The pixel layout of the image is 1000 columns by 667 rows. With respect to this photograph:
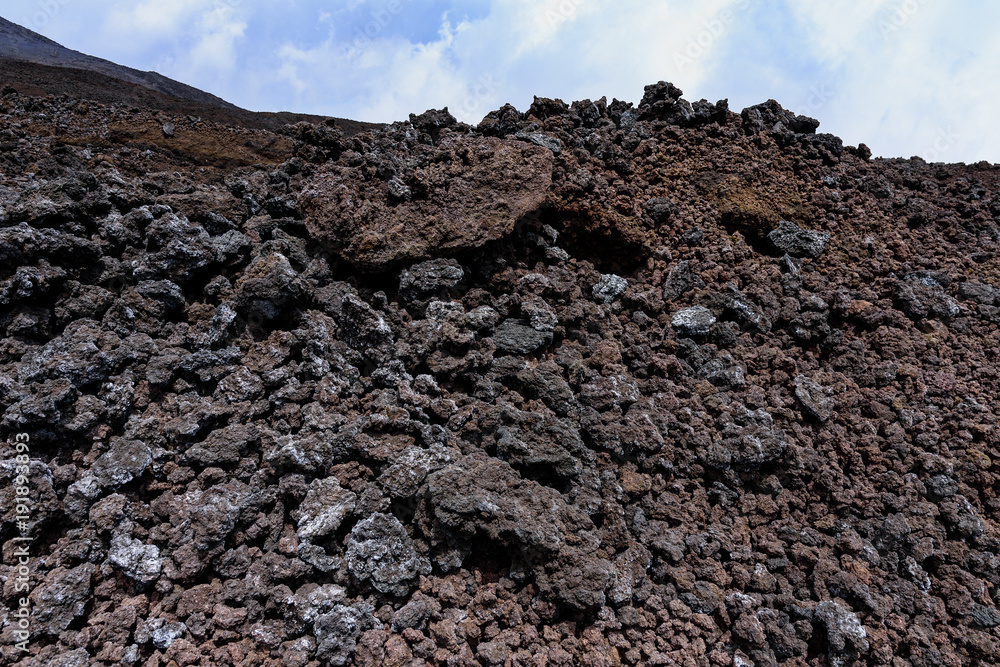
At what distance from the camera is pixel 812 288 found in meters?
4.44

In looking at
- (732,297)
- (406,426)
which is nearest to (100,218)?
(406,426)

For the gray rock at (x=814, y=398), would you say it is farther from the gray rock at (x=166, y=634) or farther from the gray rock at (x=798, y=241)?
the gray rock at (x=166, y=634)

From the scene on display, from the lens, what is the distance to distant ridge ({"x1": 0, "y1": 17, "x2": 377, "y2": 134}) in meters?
17.7

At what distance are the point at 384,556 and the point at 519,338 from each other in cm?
166

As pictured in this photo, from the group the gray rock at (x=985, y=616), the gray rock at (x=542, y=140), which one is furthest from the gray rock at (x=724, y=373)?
the gray rock at (x=542, y=140)

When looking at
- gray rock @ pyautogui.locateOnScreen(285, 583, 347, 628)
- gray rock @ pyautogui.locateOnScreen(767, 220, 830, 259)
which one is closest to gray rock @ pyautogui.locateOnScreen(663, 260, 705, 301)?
gray rock @ pyautogui.locateOnScreen(767, 220, 830, 259)

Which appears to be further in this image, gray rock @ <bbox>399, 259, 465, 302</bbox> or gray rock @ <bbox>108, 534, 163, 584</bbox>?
gray rock @ <bbox>399, 259, 465, 302</bbox>

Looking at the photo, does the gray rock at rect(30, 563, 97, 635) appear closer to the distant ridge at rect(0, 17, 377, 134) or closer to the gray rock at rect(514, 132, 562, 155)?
the gray rock at rect(514, 132, 562, 155)

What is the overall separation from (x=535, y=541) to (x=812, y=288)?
10.4 feet

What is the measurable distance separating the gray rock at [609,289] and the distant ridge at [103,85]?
1626 centimetres

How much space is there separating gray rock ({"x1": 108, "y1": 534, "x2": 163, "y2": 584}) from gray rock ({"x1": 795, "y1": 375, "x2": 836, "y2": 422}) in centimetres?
408

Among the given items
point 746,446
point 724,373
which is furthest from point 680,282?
point 746,446

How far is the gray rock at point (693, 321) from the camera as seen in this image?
13.4 ft
